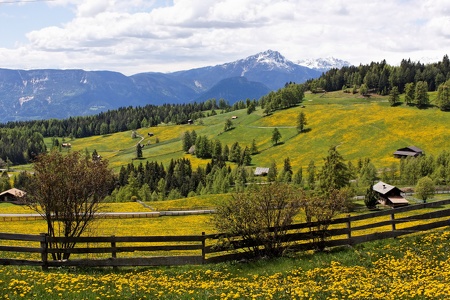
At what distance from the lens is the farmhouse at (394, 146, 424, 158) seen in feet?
433

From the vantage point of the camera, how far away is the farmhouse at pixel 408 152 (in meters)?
132

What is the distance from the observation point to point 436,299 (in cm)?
1120

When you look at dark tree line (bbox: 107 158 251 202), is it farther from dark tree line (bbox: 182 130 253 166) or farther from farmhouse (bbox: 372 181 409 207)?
farmhouse (bbox: 372 181 409 207)

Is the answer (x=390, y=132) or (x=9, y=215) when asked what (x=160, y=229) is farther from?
(x=390, y=132)

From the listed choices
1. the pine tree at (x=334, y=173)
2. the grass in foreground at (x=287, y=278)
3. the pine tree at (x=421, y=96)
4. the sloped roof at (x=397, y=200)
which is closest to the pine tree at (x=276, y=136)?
the pine tree at (x=421, y=96)

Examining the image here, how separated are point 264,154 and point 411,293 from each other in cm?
15943

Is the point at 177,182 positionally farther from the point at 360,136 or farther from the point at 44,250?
the point at 44,250

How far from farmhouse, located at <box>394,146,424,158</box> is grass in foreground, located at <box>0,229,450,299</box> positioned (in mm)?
123588

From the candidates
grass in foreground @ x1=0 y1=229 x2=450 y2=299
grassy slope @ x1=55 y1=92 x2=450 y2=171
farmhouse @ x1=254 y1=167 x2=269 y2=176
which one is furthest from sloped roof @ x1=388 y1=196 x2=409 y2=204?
farmhouse @ x1=254 y1=167 x2=269 y2=176

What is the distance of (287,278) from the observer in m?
16.0

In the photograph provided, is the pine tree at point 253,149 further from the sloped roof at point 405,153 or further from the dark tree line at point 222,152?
the sloped roof at point 405,153

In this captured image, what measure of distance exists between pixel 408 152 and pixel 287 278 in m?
133

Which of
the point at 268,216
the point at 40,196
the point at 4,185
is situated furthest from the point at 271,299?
the point at 4,185

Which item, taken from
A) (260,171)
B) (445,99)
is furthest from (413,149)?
(260,171)
